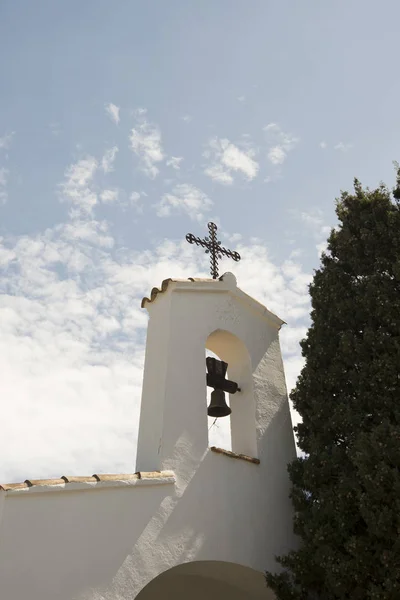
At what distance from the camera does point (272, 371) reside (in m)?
7.79

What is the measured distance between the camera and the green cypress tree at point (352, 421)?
533cm

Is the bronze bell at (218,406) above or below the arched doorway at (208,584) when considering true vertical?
above

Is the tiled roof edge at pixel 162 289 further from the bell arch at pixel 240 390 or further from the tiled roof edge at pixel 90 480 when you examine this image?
the tiled roof edge at pixel 90 480

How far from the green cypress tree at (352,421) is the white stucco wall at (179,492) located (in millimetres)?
437

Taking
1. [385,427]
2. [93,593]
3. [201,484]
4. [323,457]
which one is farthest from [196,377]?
[93,593]

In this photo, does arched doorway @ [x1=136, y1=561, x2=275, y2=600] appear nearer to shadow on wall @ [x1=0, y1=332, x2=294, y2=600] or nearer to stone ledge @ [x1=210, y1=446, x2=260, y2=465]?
shadow on wall @ [x1=0, y1=332, x2=294, y2=600]

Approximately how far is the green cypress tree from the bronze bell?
94 centimetres

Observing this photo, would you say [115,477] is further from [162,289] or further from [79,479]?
[162,289]

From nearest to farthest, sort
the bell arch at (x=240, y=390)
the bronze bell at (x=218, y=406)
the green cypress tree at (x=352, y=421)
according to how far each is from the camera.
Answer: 1. the green cypress tree at (x=352, y=421)
2. the bell arch at (x=240, y=390)
3. the bronze bell at (x=218, y=406)

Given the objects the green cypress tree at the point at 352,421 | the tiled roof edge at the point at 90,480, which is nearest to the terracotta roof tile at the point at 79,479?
the tiled roof edge at the point at 90,480

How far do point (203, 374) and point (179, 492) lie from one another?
1596mm

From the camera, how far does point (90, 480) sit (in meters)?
5.26

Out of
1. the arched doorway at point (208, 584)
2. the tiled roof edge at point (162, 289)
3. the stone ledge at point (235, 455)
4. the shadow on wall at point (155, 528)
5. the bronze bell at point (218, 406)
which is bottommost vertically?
the arched doorway at point (208, 584)

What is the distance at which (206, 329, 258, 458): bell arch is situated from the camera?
7.12 m
